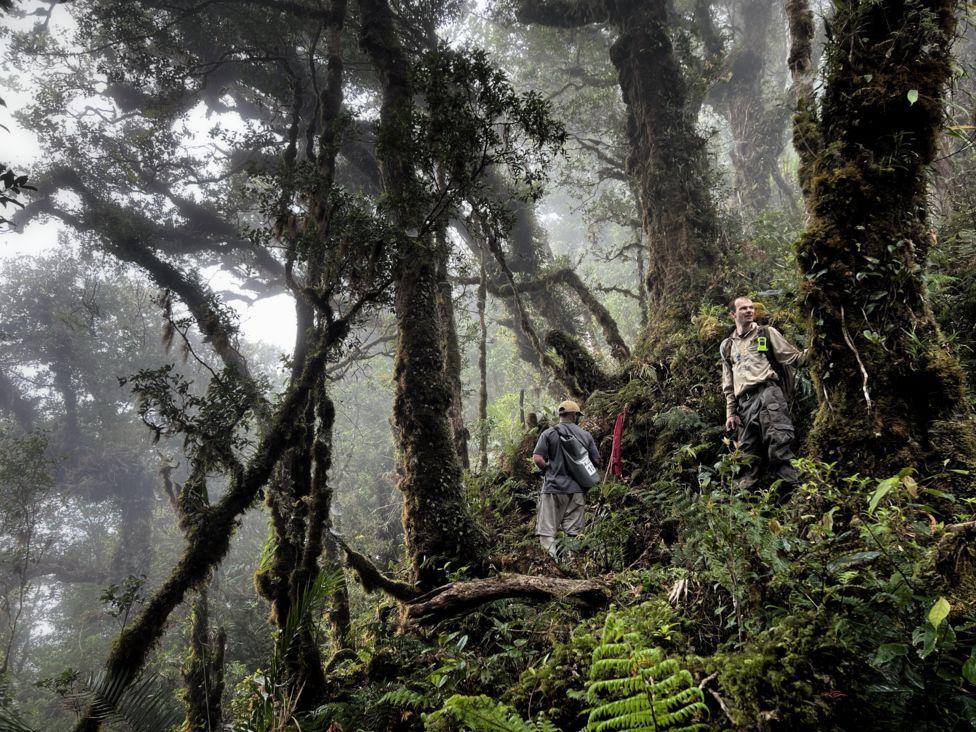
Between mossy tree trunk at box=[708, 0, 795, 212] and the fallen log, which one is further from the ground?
mossy tree trunk at box=[708, 0, 795, 212]

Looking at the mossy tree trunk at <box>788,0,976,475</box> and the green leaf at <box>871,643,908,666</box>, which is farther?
the mossy tree trunk at <box>788,0,976,475</box>

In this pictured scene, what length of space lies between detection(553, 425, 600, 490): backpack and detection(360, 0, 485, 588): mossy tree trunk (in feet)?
4.47

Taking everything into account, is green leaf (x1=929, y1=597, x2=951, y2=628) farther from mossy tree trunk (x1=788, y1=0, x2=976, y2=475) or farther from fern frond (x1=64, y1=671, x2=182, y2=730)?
fern frond (x1=64, y1=671, x2=182, y2=730)

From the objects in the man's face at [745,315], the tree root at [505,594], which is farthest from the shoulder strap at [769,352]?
the tree root at [505,594]

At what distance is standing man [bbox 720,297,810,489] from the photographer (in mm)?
4734

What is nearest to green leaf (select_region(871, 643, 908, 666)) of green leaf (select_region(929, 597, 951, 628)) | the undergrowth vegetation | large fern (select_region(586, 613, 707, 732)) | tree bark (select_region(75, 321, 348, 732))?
the undergrowth vegetation

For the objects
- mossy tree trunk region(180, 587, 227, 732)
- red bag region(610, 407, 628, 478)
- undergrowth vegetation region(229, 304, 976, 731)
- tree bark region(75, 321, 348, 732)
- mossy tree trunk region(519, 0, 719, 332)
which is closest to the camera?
undergrowth vegetation region(229, 304, 976, 731)

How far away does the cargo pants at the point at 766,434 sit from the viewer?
15.4ft

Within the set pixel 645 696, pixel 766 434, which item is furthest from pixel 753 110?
pixel 645 696

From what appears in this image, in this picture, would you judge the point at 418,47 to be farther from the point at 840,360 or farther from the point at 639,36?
the point at 840,360

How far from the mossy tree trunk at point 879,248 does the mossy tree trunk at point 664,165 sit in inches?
219

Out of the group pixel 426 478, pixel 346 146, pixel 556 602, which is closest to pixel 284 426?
pixel 426 478

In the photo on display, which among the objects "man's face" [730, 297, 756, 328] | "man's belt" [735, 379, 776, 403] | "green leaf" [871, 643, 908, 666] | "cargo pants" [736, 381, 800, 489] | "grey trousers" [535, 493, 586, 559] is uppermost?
"man's face" [730, 297, 756, 328]

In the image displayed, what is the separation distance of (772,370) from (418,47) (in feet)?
40.4
